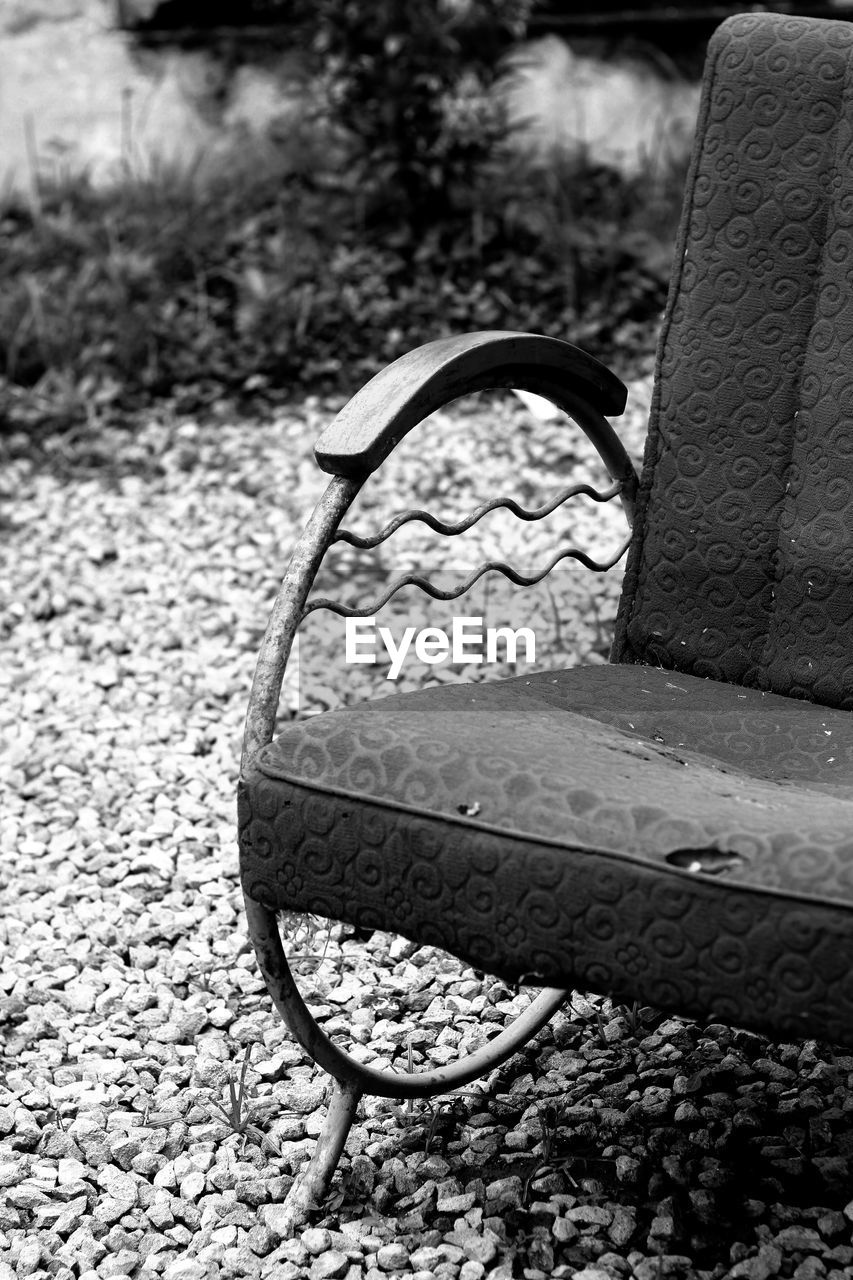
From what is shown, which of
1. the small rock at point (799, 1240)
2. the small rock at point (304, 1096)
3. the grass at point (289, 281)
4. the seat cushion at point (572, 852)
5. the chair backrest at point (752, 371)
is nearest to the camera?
the seat cushion at point (572, 852)

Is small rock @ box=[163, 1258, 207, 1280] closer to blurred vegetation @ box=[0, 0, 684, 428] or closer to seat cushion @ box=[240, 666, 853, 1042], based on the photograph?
seat cushion @ box=[240, 666, 853, 1042]

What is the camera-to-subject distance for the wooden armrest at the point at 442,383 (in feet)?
4.66

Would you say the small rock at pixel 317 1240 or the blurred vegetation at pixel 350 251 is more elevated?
the blurred vegetation at pixel 350 251

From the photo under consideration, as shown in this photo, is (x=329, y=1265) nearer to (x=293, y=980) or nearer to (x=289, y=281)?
(x=293, y=980)

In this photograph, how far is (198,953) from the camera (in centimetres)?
201

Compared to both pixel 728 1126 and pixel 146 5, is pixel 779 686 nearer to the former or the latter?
pixel 728 1126

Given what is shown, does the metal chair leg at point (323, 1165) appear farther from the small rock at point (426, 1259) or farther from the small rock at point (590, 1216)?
the small rock at point (590, 1216)

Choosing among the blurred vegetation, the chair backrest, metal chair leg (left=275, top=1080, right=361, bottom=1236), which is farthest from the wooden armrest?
the blurred vegetation

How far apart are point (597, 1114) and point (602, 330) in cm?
274

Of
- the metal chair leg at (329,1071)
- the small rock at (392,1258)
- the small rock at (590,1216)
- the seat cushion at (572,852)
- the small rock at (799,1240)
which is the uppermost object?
the seat cushion at (572,852)

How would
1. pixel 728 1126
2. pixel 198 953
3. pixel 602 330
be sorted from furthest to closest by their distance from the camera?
1. pixel 602 330
2. pixel 198 953
3. pixel 728 1126

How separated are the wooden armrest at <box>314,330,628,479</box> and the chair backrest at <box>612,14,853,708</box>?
0.15 m

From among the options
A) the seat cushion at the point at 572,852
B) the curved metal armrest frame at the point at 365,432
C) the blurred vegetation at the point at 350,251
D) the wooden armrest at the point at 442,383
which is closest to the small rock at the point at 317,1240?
the seat cushion at the point at 572,852

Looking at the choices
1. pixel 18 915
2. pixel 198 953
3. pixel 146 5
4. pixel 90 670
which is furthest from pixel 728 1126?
pixel 146 5
